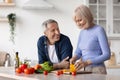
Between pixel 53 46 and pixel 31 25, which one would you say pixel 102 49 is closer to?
pixel 53 46

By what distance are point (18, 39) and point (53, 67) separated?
2508 millimetres

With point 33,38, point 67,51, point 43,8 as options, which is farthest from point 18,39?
point 67,51

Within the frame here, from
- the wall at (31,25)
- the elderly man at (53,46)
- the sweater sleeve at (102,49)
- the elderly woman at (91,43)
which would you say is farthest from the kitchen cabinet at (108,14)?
the sweater sleeve at (102,49)

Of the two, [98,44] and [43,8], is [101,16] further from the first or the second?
[98,44]

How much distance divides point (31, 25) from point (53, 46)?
2.33 metres

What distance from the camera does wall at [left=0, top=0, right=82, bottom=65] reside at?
543 centimetres

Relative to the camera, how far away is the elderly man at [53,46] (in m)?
3.16

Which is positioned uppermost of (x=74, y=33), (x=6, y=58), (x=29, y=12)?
(x=29, y=12)

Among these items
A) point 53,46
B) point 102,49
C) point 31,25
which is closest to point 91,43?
point 102,49

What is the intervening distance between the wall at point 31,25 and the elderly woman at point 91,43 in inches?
105

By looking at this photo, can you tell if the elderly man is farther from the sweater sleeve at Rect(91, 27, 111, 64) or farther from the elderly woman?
the sweater sleeve at Rect(91, 27, 111, 64)

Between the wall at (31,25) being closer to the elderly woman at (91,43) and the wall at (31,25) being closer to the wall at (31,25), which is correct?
the wall at (31,25)

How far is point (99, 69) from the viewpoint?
281 centimetres

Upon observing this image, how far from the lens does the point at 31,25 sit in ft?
18.0
